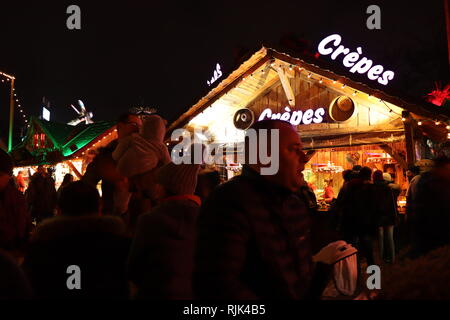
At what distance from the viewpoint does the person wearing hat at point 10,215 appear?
3621 millimetres

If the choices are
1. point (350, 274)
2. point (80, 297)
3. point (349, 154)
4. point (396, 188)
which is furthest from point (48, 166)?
point (350, 274)

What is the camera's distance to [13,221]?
3801 mm

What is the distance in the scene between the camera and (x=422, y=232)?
5809 millimetres

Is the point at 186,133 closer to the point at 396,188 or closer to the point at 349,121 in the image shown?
the point at 349,121

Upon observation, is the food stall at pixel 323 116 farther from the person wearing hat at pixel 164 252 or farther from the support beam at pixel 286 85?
the person wearing hat at pixel 164 252

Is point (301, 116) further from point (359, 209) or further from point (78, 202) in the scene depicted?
point (78, 202)

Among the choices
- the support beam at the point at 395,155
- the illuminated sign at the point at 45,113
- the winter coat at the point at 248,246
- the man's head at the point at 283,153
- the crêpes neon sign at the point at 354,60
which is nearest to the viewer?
the winter coat at the point at 248,246

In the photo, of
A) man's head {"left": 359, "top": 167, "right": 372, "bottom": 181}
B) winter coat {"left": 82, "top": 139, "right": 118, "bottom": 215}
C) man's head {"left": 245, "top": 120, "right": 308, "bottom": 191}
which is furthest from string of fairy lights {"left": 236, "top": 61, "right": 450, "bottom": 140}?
man's head {"left": 245, "top": 120, "right": 308, "bottom": 191}

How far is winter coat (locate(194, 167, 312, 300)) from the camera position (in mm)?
1825

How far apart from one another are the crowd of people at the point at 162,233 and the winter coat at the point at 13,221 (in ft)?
0.04

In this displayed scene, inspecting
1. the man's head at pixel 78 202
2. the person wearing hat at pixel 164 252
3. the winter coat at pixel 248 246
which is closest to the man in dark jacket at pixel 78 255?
the man's head at pixel 78 202

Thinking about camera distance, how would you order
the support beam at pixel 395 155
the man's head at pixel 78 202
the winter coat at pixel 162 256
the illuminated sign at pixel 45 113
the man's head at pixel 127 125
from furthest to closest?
the illuminated sign at pixel 45 113, the support beam at pixel 395 155, the man's head at pixel 127 125, the man's head at pixel 78 202, the winter coat at pixel 162 256

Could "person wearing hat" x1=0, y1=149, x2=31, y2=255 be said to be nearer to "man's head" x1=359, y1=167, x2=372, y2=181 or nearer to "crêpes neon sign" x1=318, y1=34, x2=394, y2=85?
"man's head" x1=359, y1=167, x2=372, y2=181
